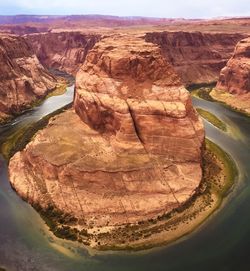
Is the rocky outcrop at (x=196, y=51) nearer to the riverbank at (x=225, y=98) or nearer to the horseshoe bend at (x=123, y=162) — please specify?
the riverbank at (x=225, y=98)

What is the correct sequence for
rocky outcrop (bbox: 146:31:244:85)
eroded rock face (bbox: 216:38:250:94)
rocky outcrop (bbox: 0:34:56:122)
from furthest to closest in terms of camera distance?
rocky outcrop (bbox: 146:31:244:85)
eroded rock face (bbox: 216:38:250:94)
rocky outcrop (bbox: 0:34:56:122)

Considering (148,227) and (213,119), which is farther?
(213,119)

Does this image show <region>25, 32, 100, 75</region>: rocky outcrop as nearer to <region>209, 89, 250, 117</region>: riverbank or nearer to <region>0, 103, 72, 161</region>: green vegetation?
<region>209, 89, 250, 117</region>: riverbank

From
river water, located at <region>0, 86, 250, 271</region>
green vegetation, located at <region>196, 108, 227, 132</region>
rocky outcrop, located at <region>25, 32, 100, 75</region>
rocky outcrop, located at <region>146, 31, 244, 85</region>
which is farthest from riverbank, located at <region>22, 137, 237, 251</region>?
rocky outcrop, located at <region>25, 32, 100, 75</region>

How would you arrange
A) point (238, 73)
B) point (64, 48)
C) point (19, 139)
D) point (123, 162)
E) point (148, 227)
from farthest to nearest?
point (64, 48) → point (238, 73) → point (19, 139) → point (123, 162) → point (148, 227)

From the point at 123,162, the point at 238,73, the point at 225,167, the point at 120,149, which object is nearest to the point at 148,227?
the point at 123,162

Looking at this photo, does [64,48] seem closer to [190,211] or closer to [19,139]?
[19,139]
